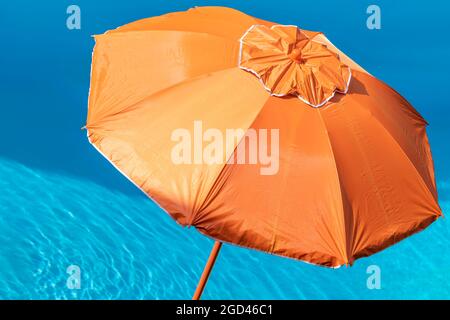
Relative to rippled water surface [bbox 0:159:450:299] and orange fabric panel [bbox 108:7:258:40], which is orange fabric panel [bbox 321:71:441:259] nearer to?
orange fabric panel [bbox 108:7:258:40]

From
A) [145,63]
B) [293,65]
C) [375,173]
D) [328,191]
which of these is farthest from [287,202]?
[145,63]

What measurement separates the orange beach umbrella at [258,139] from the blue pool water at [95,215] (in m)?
2.98

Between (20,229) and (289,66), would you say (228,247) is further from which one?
(289,66)

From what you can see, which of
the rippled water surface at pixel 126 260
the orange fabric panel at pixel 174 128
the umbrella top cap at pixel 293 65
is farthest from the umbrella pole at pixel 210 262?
the rippled water surface at pixel 126 260

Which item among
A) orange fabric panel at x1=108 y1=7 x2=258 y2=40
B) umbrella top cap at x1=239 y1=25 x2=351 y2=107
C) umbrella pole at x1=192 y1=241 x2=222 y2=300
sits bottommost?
umbrella pole at x1=192 y1=241 x2=222 y2=300

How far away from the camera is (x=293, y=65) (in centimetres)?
466

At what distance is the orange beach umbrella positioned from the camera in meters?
4.23

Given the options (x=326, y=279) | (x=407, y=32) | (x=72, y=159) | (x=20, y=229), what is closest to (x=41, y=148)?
(x=72, y=159)

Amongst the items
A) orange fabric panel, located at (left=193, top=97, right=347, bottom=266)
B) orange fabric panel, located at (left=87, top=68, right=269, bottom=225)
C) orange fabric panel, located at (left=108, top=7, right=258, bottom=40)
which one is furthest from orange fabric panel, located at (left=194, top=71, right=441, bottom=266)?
orange fabric panel, located at (left=108, top=7, right=258, bottom=40)

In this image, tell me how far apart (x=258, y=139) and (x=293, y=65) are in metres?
0.66

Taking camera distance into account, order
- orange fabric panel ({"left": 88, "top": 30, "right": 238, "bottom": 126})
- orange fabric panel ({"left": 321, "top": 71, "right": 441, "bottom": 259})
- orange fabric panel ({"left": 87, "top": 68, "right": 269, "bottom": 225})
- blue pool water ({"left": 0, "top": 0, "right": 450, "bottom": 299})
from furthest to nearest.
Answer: blue pool water ({"left": 0, "top": 0, "right": 450, "bottom": 299}) → orange fabric panel ({"left": 88, "top": 30, "right": 238, "bottom": 126}) → orange fabric panel ({"left": 321, "top": 71, "right": 441, "bottom": 259}) → orange fabric panel ({"left": 87, "top": 68, "right": 269, "bottom": 225})

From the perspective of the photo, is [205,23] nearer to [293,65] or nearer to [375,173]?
[293,65]

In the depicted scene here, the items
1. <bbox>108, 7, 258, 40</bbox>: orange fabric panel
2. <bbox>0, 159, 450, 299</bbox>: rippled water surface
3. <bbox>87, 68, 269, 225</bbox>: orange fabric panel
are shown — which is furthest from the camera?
<bbox>0, 159, 450, 299</bbox>: rippled water surface

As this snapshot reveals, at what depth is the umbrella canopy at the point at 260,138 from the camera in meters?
4.23
